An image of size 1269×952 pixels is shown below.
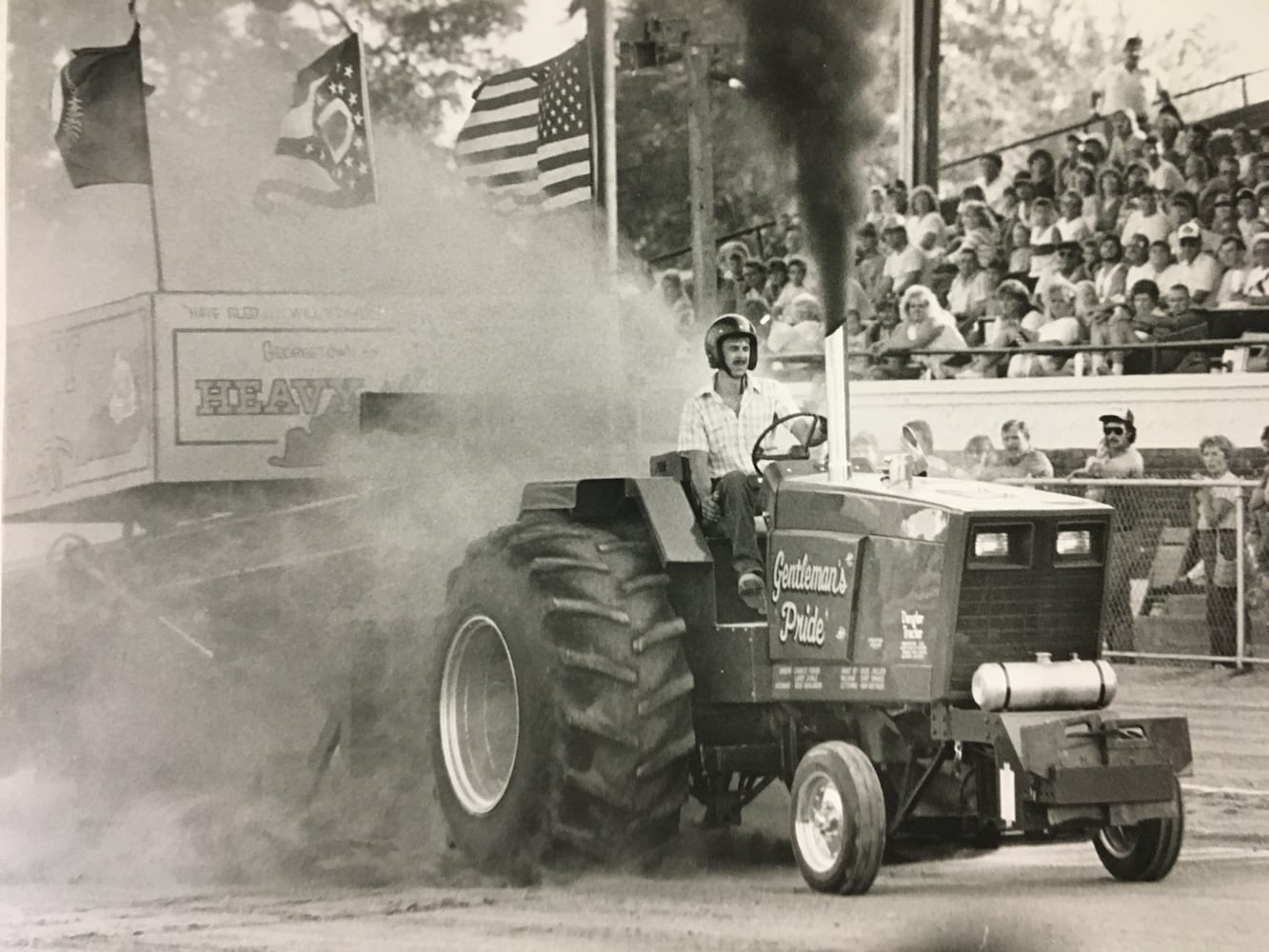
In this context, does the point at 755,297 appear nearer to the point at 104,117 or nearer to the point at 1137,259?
the point at 1137,259

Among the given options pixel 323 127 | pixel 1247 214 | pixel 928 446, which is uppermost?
pixel 323 127

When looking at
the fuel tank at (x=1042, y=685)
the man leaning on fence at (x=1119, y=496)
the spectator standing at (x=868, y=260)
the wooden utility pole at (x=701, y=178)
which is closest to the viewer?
the fuel tank at (x=1042, y=685)

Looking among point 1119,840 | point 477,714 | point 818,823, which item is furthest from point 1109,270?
point 477,714

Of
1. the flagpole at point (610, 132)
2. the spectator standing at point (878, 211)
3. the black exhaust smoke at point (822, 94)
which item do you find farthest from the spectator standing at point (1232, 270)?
the flagpole at point (610, 132)

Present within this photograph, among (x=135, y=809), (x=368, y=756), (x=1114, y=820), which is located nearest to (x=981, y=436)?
(x=1114, y=820)

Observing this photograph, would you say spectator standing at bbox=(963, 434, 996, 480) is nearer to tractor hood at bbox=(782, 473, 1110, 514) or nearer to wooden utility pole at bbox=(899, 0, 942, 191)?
tractor hood at bbox=(782, 473, 1110, 514)

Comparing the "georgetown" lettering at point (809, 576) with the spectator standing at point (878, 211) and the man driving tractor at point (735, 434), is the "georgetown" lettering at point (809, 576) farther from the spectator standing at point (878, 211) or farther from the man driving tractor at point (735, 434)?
the spectator standing at point (878, 211)
